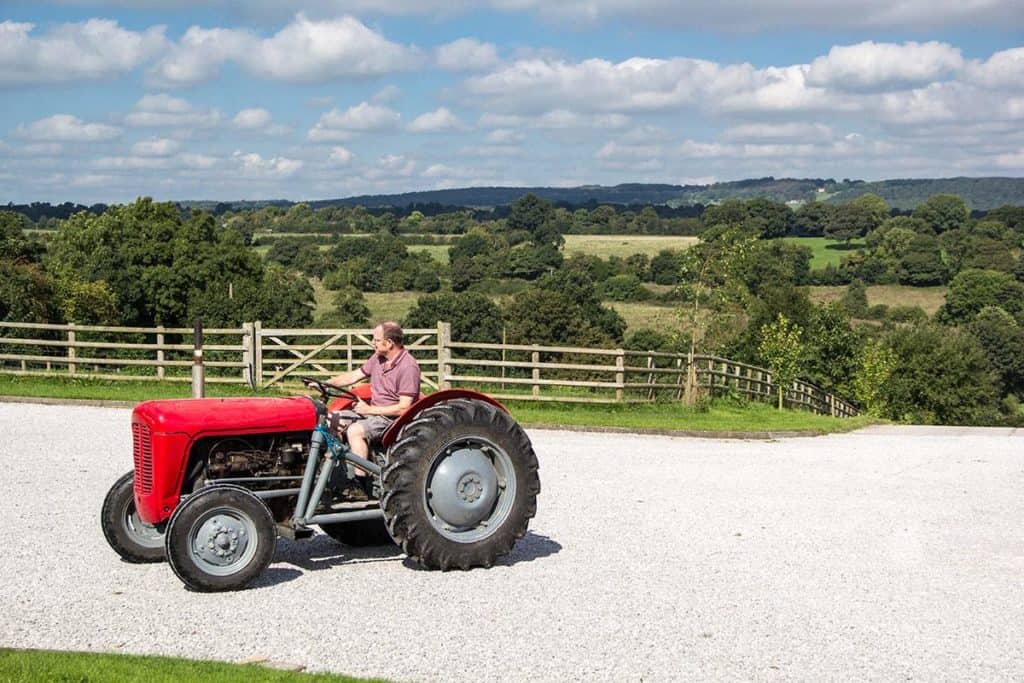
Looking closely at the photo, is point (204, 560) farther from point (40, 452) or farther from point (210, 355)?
point (210, 355)

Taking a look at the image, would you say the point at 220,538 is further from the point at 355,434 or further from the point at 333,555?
the point at 333,555

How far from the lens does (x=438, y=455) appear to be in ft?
29.9

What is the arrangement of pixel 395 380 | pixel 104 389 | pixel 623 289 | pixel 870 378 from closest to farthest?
1. pixel 395 380
2. pixel 104 389
3. pixel 870 378
4. pixel 623 289

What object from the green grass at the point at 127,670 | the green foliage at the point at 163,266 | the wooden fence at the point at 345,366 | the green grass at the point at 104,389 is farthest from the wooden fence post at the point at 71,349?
the green foliage at the point at 163,266

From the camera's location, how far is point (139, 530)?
923 cm

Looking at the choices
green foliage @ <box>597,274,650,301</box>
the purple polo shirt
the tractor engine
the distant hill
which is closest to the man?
the purple polo shirt

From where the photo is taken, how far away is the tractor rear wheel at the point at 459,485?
8945 millimetres

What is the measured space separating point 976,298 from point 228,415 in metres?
94.3

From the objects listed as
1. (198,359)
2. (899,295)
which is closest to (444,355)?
(198,359)

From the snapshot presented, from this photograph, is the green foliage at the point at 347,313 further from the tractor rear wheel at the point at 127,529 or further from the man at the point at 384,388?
the tractor rear wheel at the point at 127,529

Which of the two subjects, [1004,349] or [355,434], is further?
[1004,349]

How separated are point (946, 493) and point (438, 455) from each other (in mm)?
7790

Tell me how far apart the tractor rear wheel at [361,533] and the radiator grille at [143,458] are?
1779 mm

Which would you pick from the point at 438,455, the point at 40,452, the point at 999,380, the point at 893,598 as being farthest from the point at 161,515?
the point at 999,380
